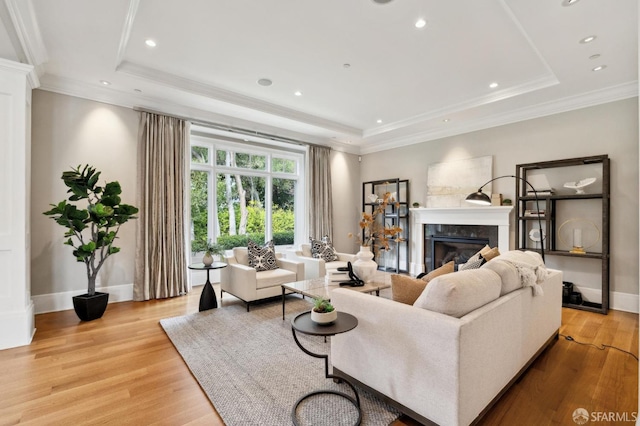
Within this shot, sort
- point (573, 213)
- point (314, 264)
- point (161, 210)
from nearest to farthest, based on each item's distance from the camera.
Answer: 1. point (573, 213)
2. point (161, 210)
3. point (314, 264)

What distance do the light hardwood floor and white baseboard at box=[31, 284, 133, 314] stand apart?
0.62 m

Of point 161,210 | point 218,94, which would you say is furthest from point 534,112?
point 161,210

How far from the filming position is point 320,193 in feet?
21.5

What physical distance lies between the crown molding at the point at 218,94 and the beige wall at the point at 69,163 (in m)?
0.91

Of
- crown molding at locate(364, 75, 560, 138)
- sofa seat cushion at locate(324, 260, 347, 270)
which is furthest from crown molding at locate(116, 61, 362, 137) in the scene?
sofa seat cushion at locate(324, 260, 347, 270)

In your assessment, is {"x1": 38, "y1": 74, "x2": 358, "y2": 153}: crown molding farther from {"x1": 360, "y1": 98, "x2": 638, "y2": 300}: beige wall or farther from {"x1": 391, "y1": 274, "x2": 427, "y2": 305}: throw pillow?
{"x1": 391, "y1": 274, "x2": 427, "y2": 305}: throw pillow

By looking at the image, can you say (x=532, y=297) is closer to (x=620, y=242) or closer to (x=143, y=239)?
(x=620, y=242)

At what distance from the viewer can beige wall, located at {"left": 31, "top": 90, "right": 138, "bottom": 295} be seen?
150 inches

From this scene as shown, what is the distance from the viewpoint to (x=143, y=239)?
4.45 metres

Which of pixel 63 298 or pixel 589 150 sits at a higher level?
pixel 589 150

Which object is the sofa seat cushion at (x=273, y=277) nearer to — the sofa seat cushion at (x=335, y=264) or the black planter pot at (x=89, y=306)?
the sofa seat cushion at (x=335, y=264)

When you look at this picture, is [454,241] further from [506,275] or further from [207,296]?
[207,296]

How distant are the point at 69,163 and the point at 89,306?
186cm

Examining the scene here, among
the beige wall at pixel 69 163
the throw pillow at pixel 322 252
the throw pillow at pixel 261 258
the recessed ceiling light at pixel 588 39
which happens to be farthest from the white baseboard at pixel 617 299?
the beige wall at pixel 69 163
